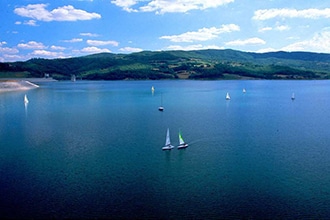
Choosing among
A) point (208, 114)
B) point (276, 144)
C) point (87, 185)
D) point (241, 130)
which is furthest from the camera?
point (208, 114)

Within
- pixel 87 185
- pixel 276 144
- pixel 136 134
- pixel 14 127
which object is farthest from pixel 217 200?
pixel 14 127

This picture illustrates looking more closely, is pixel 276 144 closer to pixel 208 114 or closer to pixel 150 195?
pixel 150 195

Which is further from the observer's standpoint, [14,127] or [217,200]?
[14,127]

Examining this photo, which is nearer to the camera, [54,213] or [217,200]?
[54,213]

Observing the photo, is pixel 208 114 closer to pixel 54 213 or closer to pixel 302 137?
pixel 302 137

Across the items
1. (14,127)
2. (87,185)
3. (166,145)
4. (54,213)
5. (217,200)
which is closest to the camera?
(54,213)

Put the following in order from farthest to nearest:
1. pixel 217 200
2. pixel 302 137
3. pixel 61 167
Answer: pixel 302 137
pixel 61 167
pixel 217 200

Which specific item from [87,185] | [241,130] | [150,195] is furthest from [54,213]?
[241,130]

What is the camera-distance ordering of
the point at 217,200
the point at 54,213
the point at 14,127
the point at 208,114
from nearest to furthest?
the point at 54,213 < the point at 217,200 < the point at 14,127 < the point at 208,114
